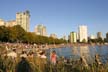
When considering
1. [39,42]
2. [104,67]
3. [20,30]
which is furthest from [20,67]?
[39,42]

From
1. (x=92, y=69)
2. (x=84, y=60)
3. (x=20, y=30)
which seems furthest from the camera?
(x=20, y=30)

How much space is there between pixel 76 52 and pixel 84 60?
47.2 inches

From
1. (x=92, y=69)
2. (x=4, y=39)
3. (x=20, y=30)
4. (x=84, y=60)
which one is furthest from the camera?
(x=20, y=30)

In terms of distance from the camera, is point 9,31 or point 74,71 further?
point 9,31

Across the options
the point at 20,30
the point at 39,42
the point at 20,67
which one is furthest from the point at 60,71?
the point at 39,42

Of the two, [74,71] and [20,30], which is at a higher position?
[20,30]

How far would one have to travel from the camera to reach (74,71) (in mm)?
7789

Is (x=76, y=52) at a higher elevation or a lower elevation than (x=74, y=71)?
higher

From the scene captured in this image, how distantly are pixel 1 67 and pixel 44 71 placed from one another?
5.10 ft

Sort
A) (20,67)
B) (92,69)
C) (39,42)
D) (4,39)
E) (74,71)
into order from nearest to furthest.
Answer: (20,67), (92,69), (74,71), (4,39), (39,42)

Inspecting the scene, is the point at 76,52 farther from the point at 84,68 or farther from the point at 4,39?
the point at 4,39

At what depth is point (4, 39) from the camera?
79.4 meters

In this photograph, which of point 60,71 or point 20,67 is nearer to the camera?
point 20,67

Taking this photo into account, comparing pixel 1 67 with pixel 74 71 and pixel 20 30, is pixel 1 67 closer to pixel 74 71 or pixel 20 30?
pixel 74 71
